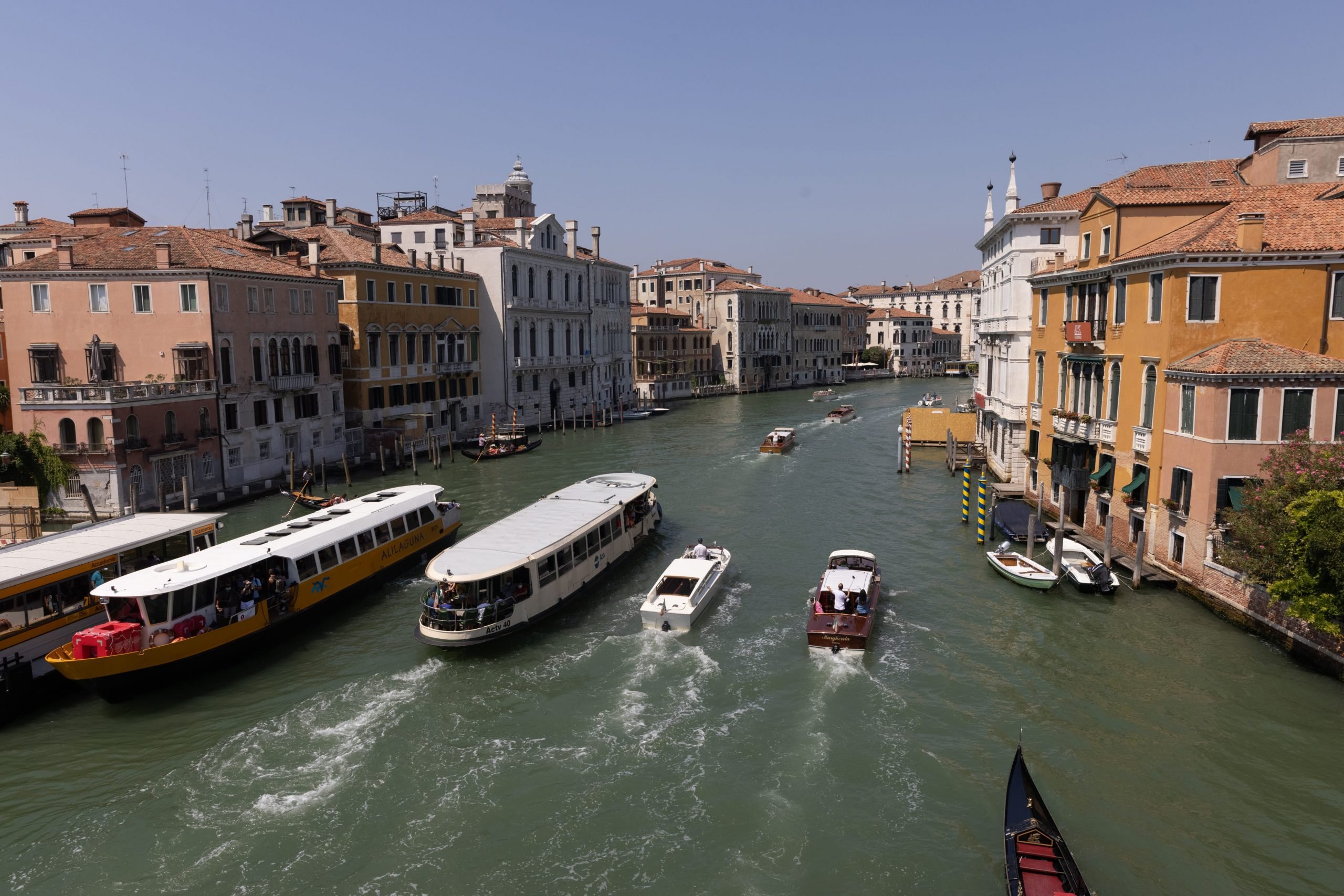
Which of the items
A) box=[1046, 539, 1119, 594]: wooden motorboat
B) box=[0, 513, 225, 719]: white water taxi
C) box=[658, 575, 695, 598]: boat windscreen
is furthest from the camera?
box=[1046, 539, 1119, 594]: wooden motorboat

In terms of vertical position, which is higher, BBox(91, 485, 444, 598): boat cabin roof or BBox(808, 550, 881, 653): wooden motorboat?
BBox(91, 485, 444, 598): boat cabin roof

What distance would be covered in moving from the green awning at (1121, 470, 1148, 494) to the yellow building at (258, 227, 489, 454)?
99.5 feet

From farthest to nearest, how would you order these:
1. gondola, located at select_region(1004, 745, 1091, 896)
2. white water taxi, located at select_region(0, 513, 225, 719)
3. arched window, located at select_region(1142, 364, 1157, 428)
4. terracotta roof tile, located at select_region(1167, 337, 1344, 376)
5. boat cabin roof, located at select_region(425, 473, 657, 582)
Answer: arched window, located at select_region(1142, 364, 1157, 428) → terracotta roof tile, located at select_region(1167, 337, 1344, 376) → boat cabin roof, located at select_region(425, 473, 657, 582) → white water taxi, located at select_region(0, 513, 225, 719) → gondola, located at select_region(1004, 745, 1091, 896)

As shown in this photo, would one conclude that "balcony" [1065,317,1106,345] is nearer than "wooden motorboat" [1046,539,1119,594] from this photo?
No

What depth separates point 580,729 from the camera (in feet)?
48.4

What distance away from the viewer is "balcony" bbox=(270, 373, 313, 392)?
3472 centimetres

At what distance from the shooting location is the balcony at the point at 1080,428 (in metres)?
23.8

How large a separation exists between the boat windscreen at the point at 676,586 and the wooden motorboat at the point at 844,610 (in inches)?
105

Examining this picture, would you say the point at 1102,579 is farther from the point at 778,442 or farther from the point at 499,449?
the point at 499,449

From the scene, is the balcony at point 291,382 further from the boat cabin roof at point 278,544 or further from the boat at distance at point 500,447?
the boat cabin roof at point 278,544

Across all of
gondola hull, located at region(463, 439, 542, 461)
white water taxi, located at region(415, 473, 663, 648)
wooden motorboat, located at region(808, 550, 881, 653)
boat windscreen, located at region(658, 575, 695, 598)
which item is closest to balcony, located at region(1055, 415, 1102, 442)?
wooden motorboat, located at region(808, 550, 881, 653)

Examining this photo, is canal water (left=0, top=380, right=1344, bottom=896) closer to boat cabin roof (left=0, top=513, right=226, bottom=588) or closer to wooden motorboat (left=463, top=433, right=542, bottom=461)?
boat cabin roof (left=0, top=513, right=226, bottom=588)

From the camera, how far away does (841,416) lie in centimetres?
6047

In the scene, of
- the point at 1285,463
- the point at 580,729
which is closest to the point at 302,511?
the point at 580,729
